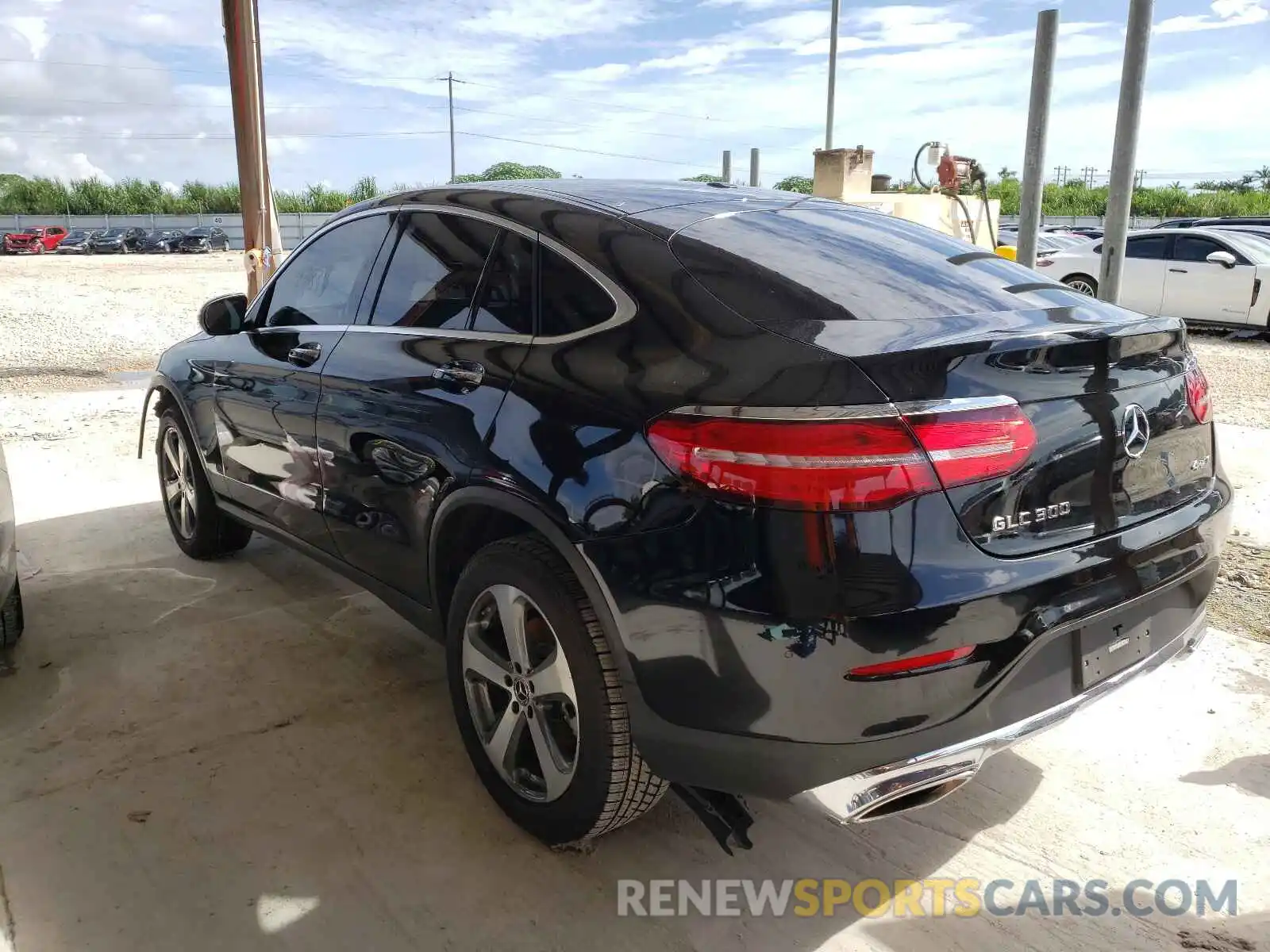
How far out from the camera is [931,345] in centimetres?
212

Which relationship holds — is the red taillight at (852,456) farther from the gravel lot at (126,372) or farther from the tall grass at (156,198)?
the tall grass at (156,198)

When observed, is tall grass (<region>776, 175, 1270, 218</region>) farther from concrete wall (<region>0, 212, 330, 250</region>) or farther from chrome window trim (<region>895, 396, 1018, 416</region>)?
chrome window trim (<region>895, 396, 1018, 416</region>)

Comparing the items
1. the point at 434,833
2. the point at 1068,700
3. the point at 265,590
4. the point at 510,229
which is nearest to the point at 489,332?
the point at 510,229

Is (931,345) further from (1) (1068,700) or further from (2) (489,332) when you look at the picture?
(2) (489,332)

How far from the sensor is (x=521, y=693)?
8.50 ft

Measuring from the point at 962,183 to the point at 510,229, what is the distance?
24.5 feet

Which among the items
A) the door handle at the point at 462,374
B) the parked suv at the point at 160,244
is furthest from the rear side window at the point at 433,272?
the parked suv at the point at 160,244

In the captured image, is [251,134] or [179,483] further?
[251,134]

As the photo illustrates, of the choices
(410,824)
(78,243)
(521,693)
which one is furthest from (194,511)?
(78,243)

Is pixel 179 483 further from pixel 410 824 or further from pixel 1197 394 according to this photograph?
pixel 1197 394

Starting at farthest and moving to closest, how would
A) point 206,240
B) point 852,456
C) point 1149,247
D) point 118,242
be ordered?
point 118,242
point 206,240
point 1149,247
point 852,456

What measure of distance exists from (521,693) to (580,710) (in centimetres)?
30

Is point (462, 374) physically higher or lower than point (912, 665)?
higher

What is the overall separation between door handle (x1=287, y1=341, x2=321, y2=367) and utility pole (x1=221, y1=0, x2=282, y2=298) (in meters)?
5.42
